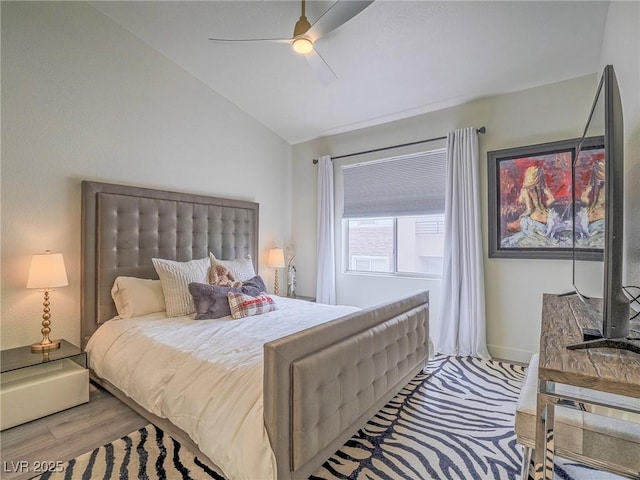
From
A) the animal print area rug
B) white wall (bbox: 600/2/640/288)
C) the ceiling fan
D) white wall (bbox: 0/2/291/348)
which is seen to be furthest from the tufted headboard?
white wall (bbox: 600/2/640/288)

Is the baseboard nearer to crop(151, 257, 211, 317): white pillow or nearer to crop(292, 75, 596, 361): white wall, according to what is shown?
crop(292, 75, 596, 361): white wall

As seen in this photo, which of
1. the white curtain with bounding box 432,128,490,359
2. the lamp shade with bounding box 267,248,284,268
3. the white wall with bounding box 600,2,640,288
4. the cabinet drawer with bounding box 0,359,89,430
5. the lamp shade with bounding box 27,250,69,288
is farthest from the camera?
the lamp shade with bounding box 267,248,284,268

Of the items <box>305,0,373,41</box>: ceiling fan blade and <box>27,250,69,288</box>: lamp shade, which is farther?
<box>27,250,69,288</box>: lamp shade

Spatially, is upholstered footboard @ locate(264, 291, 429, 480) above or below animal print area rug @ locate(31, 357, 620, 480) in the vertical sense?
above

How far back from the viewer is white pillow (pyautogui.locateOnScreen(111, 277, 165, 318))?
2777 mm

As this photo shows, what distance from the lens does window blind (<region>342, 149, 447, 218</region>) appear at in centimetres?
375

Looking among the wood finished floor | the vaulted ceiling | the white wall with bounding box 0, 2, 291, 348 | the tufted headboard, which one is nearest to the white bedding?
the wood finished floor

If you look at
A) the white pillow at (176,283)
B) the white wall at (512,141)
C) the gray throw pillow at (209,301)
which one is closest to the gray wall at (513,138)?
the white wall at (512,141)

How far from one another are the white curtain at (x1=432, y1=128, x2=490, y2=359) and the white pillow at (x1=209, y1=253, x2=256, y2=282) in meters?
2.18

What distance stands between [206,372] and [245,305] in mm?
1033

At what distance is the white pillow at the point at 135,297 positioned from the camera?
278 cm

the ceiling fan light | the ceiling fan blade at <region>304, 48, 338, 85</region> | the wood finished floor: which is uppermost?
the ceiling fan light

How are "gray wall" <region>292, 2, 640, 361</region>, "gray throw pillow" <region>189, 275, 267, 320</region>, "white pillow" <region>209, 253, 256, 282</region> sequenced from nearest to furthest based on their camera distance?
"gray throw pillow" <region>189, 275, 267, 320</region>
"gray wall" <region>292, 2, 640, 361</region>
"white pillow" <region>209, 253, 256, 282</region>

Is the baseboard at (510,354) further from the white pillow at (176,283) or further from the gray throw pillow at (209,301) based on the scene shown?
the white pillow at (176,283)
